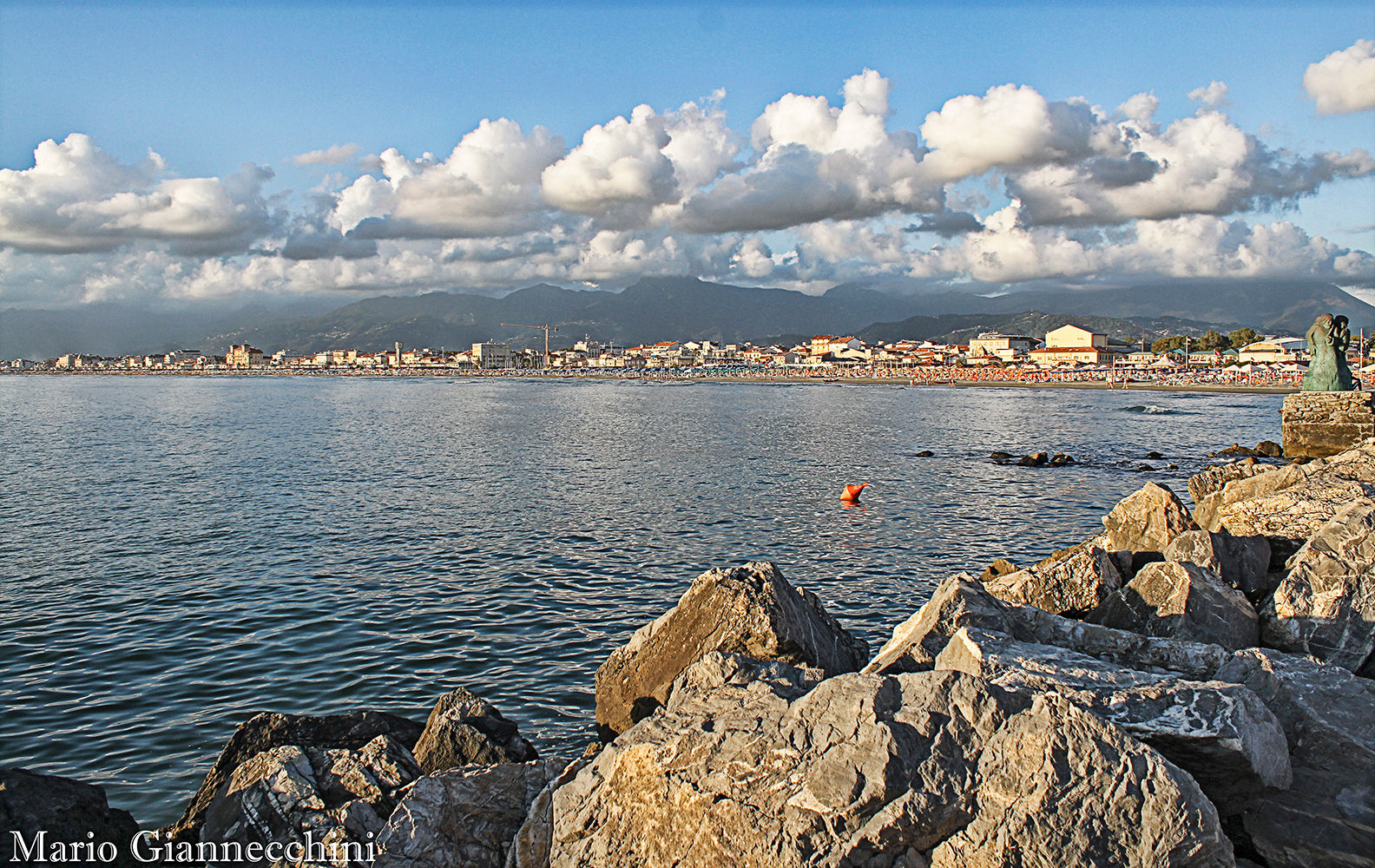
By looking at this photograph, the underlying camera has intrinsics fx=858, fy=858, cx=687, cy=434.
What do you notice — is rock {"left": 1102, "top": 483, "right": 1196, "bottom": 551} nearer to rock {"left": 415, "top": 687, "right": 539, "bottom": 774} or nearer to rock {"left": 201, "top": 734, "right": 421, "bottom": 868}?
rock {"left": 415, "top": 687, "right": 539, "bottom": 774}

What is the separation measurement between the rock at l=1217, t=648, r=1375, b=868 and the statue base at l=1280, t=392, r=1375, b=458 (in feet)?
77.5

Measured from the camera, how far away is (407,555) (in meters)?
17.7

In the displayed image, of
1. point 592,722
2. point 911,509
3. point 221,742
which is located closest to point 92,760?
point 221,742

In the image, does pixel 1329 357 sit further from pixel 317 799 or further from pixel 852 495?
pixel 317 799

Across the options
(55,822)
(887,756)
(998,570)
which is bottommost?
(998,570)

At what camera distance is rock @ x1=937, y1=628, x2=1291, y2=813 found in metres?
5.14

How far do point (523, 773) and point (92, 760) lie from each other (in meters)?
5.55

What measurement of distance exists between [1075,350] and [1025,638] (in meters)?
188

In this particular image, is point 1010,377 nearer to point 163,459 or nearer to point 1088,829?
point 163,459

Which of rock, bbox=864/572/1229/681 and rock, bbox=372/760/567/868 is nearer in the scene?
rock, bbox=372/760/567/868

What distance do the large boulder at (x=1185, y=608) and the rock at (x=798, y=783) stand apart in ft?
14.5

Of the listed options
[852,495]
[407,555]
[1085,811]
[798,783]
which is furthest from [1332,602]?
[852,495]

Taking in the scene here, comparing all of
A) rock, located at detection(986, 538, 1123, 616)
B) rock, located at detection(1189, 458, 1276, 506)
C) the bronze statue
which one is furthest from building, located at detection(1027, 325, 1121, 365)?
rock, located at detection(986, 538, 1123, 616)

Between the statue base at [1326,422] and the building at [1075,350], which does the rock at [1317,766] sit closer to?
the statue base at [1326,422]
